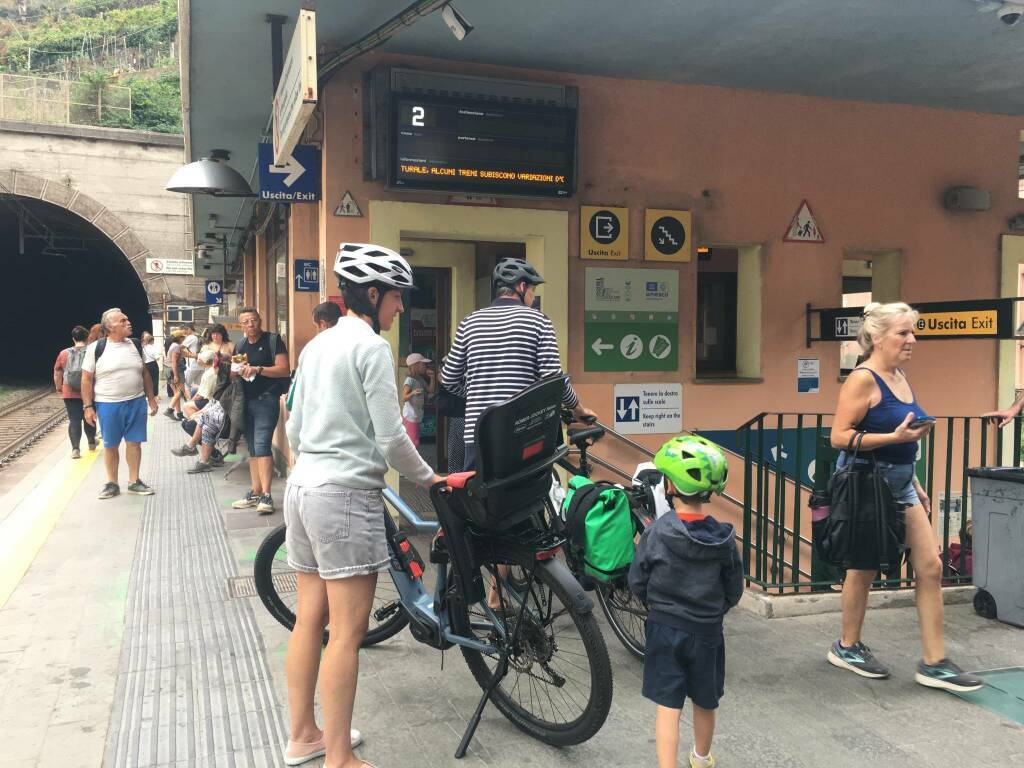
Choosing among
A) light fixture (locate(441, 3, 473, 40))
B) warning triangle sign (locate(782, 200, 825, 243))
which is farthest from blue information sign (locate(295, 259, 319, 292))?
warning triangle sign (locate(782, 200, 825, 243))

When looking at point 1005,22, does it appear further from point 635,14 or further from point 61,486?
point 61,486

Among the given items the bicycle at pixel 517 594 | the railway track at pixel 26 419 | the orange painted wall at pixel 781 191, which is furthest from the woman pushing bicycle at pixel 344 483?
the railway track at pixel 26 419

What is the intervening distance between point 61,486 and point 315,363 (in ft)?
24.7

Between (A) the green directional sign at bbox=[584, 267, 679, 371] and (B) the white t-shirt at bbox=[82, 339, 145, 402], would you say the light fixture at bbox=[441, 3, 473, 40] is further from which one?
(B) the white t-shirt at bbox=[82, 339, 145, 402]

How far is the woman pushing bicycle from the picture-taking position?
2.78 metres

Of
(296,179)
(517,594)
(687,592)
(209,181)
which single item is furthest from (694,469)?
(209,181)

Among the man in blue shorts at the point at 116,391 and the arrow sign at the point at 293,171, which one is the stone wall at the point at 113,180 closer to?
the man in blue shorts at the point at 116,391

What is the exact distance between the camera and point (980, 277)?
8078 mm

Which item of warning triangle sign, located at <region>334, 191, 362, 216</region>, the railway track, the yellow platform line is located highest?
warning triangle sign, located at <region>334, 191, 362, 216</region>

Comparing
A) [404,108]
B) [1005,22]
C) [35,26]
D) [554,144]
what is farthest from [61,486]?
[35,26]

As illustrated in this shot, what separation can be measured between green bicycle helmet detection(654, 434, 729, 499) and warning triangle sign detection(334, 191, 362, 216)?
411 centimetres

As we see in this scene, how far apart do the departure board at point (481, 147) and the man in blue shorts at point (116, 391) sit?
135 inches

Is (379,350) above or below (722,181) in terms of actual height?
below

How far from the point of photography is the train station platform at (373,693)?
312 cm
